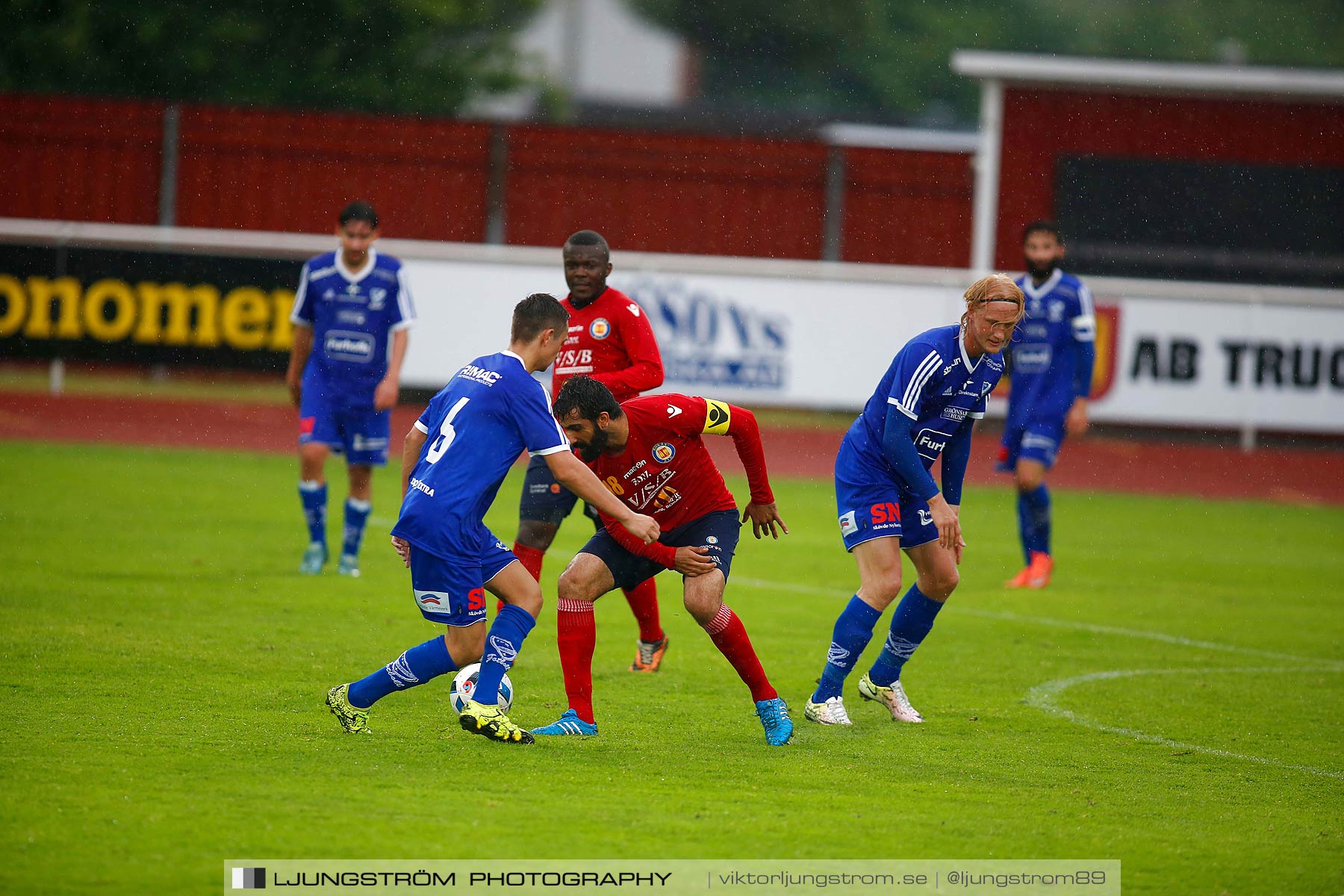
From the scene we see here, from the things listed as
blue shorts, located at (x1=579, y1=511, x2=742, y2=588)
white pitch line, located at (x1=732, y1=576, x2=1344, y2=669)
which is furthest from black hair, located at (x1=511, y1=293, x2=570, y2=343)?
white pitch line, located at (x1=732, y1=576, x2=1344, y2=669)

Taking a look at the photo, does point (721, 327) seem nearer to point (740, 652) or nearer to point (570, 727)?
point (740, 652)

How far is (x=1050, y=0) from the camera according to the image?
247 ft

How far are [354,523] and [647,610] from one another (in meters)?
3.30

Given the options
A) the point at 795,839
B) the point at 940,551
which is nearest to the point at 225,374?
the point at 940,551

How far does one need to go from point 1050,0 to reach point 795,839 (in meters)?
75.8

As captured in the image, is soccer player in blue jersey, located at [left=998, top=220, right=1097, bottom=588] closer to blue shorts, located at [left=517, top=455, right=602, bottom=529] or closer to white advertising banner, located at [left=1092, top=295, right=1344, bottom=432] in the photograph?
blue shorts, located at [left=517, top=455, right=602, bottom=529]

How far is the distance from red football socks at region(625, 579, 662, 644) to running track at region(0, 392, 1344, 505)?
903 cm

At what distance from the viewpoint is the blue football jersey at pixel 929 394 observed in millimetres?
6840

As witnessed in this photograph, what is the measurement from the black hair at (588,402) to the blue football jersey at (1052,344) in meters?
5.55

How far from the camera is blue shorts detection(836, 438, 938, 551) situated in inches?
277

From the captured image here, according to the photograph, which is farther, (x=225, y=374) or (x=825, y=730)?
(x=225, y=374)

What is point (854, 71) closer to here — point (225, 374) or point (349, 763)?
point (225, 374)

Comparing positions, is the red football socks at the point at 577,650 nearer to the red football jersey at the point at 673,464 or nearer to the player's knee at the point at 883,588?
the red football jersey at the point at 673,464

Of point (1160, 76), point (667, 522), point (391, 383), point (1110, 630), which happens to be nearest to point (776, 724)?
point (667, 522)
